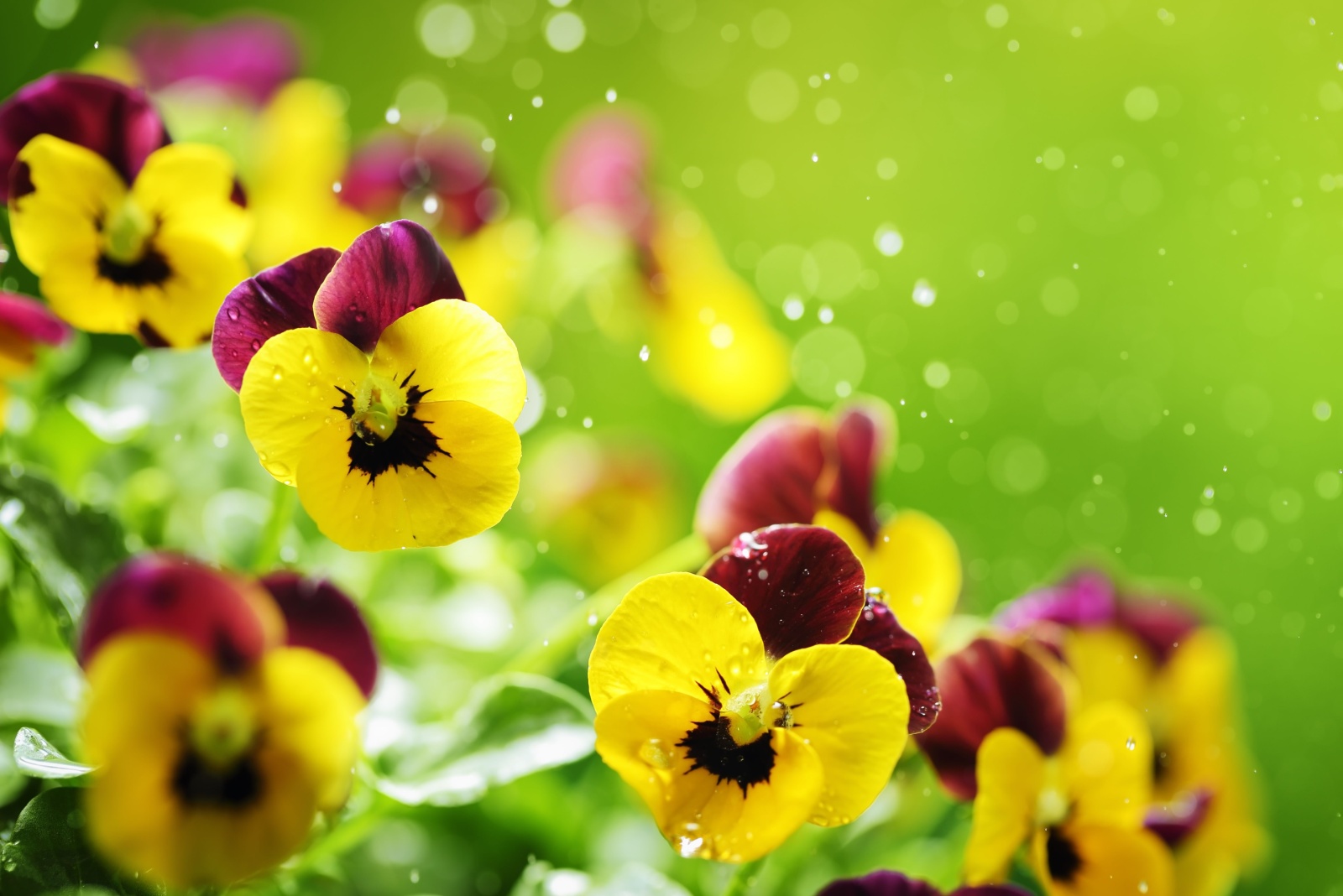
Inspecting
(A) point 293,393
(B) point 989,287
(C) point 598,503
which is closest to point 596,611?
(A) point 293,393

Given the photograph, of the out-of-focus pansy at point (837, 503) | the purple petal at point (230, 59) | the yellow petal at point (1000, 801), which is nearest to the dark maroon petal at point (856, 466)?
the out-of-focus pansy at point (837, 503)

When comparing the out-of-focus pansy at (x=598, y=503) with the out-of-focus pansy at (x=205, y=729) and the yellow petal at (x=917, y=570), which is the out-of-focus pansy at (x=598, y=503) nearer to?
the yellow petal at (x=917, y=570)

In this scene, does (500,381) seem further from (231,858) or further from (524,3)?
(524,3)

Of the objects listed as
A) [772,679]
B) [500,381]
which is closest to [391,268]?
[500,381]

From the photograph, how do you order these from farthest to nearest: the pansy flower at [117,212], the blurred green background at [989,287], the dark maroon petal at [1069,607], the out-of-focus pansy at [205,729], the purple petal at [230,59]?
the purple petal at [230,59]
the blurred green background at [989,287]
the dark maroon petal at [1069,607]
the pansy flower at [117,212]
the out-of-focus pansy at [205,729]

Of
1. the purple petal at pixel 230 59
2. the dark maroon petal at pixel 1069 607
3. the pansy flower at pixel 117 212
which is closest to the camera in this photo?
the pansy flower at pixel 117 212

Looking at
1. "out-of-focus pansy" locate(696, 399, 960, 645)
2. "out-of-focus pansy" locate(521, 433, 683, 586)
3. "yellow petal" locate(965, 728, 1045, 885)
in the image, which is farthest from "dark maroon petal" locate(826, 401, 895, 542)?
"out-of-focus pansy" locate(521, 433, 683, 586)
